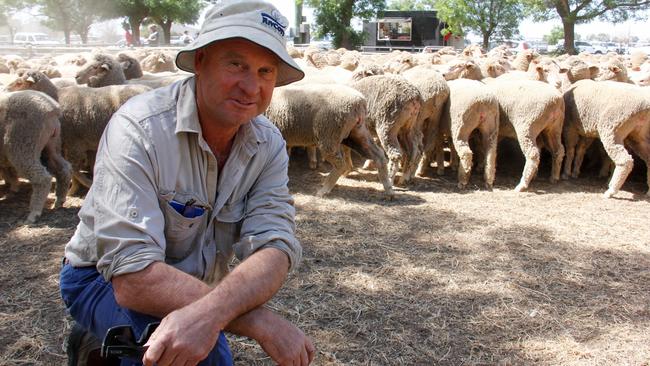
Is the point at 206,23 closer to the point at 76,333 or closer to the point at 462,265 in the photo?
the point at 76,333

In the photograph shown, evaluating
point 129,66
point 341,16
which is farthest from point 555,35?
point 129,66

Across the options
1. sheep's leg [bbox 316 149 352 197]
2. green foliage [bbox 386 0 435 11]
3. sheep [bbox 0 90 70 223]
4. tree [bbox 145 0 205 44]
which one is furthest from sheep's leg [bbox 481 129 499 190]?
green foliage [bbox 386 0 435 11]

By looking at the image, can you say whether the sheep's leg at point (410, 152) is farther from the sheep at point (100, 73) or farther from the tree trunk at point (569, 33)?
the tree trunk at point (569, 33)

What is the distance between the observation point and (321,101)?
6.50 metres

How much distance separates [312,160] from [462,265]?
4.03 m

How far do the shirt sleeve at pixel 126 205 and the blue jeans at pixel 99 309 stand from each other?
0.17 m

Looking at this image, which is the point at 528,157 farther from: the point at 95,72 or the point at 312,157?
the point at 95,72

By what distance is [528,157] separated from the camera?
7.18 meters

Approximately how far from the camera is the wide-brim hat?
179 centimetres

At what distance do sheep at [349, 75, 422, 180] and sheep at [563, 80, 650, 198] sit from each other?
2272 mm

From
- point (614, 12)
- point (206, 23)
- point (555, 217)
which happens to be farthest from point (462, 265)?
point (614, 12)

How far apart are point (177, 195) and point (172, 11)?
35.3 meters

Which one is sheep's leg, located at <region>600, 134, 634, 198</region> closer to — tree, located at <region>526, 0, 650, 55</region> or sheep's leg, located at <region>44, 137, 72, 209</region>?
sheep's leg, located at <region>44, 137, 72, 209</region>

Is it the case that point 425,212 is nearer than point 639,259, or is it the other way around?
point 639,259
